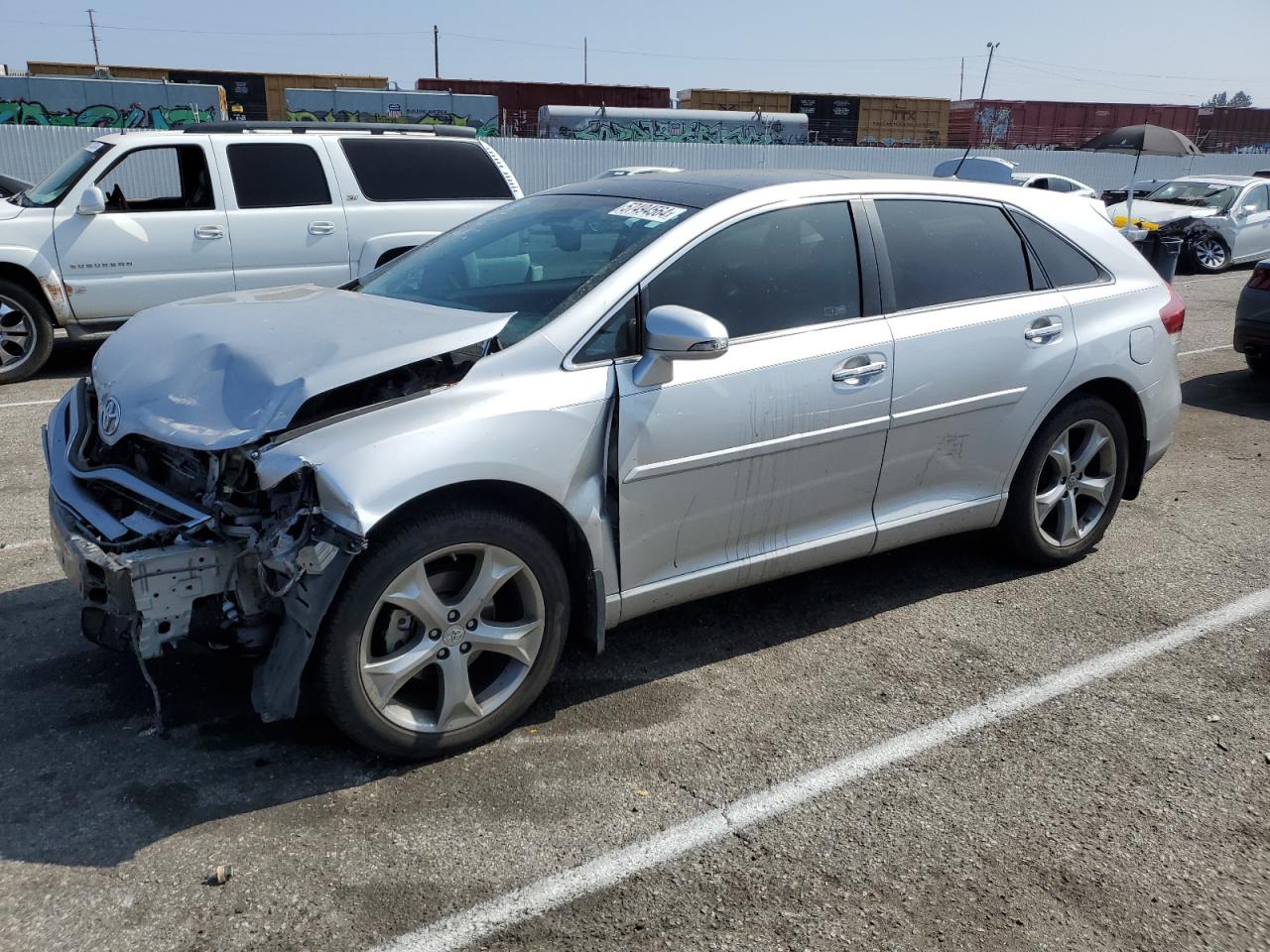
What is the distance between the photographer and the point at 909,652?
13.5 feet

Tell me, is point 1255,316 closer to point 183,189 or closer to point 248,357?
point 248,357

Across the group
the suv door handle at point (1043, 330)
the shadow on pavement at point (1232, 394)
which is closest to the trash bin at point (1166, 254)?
the shadow on pavement at point (1232, 394)

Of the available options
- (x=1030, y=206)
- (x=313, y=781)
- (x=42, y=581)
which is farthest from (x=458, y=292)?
(x=1030, y=206)

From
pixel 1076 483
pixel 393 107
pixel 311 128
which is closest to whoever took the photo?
pixel 1076 483

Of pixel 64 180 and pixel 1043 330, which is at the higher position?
pixel 64 180

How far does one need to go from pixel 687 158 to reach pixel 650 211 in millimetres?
24212

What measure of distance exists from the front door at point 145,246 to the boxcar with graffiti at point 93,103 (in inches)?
891

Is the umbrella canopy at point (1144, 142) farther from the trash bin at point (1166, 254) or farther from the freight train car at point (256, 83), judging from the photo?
the freight train car at point (256, 83)

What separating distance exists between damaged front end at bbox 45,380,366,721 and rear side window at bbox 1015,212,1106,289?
327 cm

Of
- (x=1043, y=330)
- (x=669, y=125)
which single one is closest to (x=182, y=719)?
(x=1043, y=330)

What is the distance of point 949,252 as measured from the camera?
4.31m

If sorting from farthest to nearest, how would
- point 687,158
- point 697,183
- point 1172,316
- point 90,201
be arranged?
point 687,158, point 90,201, point 1172,316, point 697,183

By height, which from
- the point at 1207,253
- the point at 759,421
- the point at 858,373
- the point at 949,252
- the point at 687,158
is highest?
the point at 949,252

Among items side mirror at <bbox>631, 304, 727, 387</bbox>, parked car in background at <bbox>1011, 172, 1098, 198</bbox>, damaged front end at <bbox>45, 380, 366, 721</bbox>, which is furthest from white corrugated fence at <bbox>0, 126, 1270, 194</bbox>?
damaged front end at <bbox>45, 380, 366, 721</bbox>
